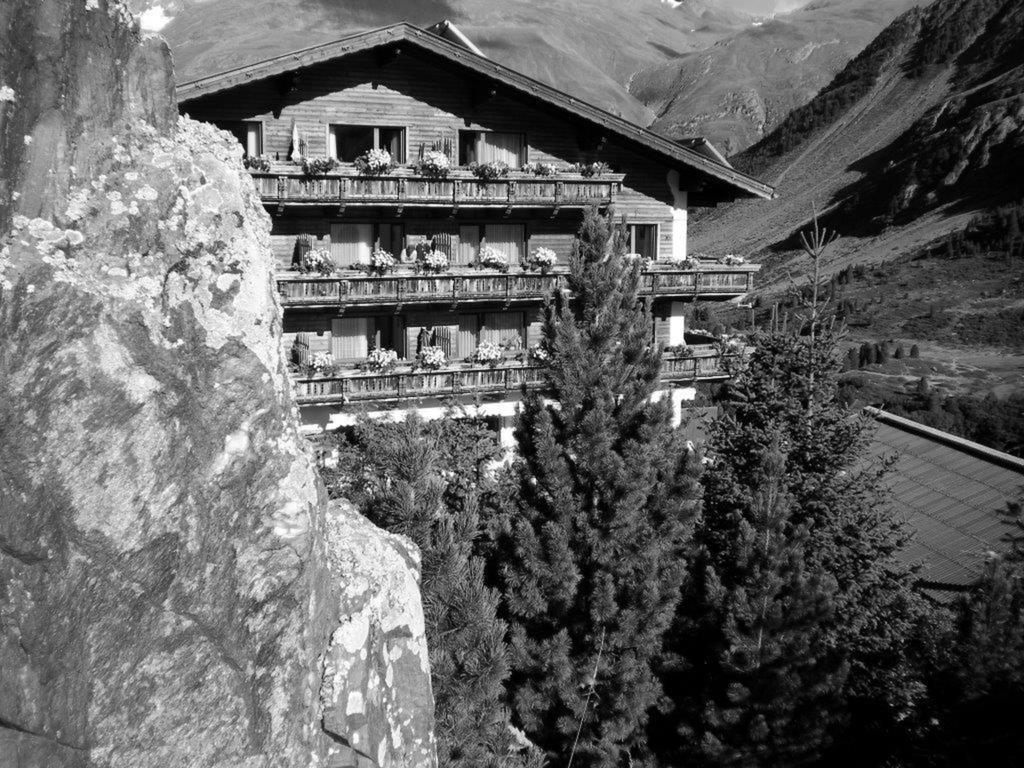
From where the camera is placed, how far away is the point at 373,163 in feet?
75.7

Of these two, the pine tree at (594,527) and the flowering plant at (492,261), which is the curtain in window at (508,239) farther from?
the pine tree at (594,527)

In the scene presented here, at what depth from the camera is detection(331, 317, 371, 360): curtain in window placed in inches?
967

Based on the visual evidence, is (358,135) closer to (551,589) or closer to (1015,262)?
(551,589)

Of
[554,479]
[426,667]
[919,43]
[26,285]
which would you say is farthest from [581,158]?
[919,43]

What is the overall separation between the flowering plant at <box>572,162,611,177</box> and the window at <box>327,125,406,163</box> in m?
4.88

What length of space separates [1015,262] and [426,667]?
88878mm

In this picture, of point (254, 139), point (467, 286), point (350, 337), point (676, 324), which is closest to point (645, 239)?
point (676, 324)

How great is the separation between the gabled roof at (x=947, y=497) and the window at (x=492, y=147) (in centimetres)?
1233

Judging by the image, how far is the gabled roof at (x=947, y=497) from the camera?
1992cm

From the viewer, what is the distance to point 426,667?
8.97 metres

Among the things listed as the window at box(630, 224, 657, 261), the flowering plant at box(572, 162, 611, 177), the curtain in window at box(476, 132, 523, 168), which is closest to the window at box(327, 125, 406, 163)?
the curtain in window at box(476, 132, 523, 168)

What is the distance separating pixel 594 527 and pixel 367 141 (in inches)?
542

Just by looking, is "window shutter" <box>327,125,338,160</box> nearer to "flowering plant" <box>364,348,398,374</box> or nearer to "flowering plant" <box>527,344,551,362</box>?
Result: "flowering plant" <box>364,348,398,374</box>

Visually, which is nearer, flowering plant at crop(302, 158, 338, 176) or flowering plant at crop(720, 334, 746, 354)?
flowering plant at crop(720, 334, 746, 354)
